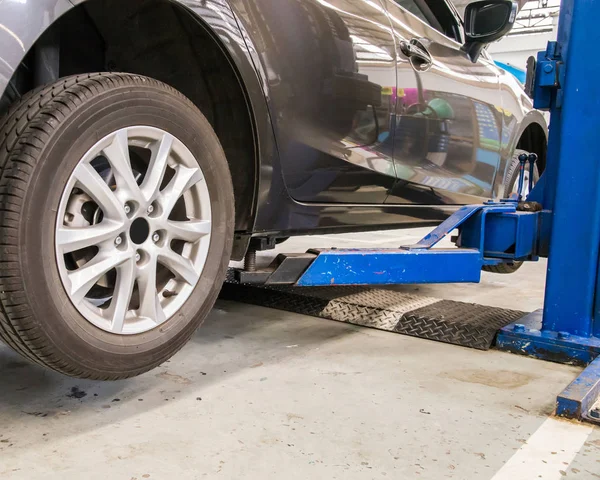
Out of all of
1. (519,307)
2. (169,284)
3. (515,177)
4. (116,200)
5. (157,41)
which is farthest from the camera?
(515,177)

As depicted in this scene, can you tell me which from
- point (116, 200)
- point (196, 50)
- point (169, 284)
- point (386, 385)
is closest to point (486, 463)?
point (386, 385)

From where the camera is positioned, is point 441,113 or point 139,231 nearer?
point 139,231

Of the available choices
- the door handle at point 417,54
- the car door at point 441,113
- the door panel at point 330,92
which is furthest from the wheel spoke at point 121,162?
the door handle at point 417,54

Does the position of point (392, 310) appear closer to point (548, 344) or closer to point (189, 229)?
point (548, 344)

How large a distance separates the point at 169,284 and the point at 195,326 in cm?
13

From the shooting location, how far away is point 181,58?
166 centimetres

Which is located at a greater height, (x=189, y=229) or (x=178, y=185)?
(x=178, y=185)

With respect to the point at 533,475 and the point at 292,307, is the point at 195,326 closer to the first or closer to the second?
the point at 533,475

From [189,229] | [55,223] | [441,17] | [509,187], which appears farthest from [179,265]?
[509,187]

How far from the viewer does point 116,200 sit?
130 cm

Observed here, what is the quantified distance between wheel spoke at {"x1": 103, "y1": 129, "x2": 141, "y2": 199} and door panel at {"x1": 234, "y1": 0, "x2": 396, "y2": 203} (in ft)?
1.67

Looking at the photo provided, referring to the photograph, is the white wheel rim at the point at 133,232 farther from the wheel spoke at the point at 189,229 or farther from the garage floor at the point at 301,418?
the garage floor at the point at 301,418

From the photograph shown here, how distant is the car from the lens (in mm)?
1173

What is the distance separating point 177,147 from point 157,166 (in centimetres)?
8
